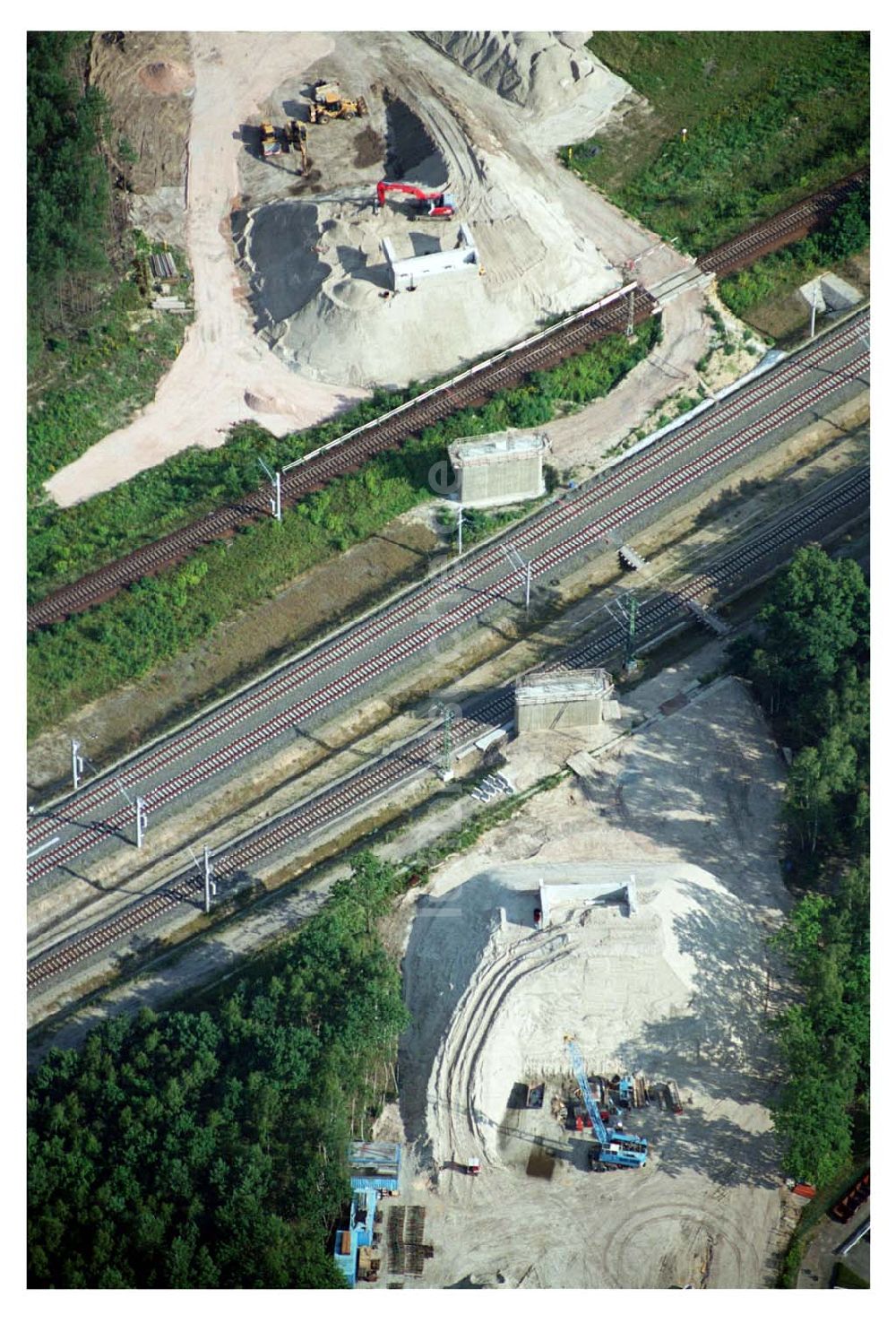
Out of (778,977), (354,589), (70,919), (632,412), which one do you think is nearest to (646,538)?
(632,412)

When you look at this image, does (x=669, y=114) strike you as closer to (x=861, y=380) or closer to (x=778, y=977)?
(x=861, y=380)

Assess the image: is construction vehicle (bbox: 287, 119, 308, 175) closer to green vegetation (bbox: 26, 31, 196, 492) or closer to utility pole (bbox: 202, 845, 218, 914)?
green vegetation (bbox: 26, 31, 196, 492)

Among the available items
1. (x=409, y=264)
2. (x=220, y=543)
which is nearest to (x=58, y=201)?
(x=409, y=264)

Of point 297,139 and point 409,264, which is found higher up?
point 297,139

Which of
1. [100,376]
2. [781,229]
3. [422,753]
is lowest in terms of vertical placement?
[422,753]

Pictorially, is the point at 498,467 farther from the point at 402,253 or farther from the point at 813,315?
the point at 813,315

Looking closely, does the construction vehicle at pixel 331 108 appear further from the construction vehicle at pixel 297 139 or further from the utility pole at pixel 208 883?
the utility pole at pixel 208 883

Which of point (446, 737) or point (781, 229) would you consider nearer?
point (446, 737)
